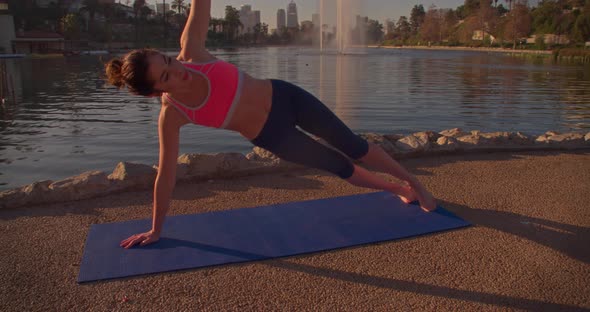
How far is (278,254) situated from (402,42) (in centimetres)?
10880

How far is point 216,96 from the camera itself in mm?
2596

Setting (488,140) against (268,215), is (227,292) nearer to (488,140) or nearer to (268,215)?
(268,215)

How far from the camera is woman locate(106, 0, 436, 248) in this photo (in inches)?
95.3

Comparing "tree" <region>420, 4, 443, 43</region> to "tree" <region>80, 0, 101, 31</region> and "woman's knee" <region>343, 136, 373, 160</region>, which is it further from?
"woman's knee" <region>343, 136, 373, 160</region>

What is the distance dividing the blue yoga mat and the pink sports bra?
34.0 inches

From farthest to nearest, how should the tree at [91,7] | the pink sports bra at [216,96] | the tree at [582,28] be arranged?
the tree at [91,7] → the tree at [582,28] → the pink sports bra at [216,96]

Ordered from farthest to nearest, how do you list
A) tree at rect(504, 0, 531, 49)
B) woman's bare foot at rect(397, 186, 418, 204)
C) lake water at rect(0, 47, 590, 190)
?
tree at rect(504, 0, 531, 49) → lake water at rect(0, 47, 590, 190) → woman's bare foot at rect(397, 186, 418, 204)

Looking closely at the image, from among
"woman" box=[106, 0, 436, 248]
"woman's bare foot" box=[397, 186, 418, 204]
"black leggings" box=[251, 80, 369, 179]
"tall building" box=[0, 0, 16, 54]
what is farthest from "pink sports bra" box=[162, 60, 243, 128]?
"tall building" box=[0, 0, 16, 54]

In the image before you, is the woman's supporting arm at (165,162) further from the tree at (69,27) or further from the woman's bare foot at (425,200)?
the tree at (69,27)

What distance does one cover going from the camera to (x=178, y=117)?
2.70 meters

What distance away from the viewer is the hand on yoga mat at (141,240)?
9.98 ft

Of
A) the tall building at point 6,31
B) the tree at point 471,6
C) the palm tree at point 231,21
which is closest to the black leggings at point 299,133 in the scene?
the tall building at point 6,31

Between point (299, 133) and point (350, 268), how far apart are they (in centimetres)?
88

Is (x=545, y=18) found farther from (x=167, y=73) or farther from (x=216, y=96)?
(x=167, y=73)
